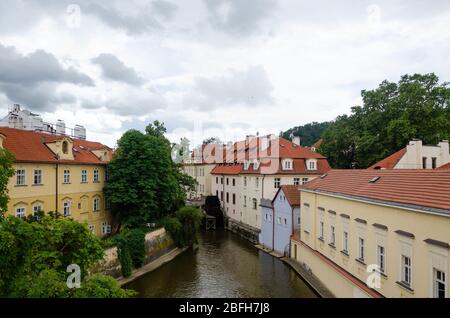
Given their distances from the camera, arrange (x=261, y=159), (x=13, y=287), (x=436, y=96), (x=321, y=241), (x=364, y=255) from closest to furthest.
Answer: (x=13, y=287) < (x=364, y=255) < (x=321, y=241) < (x=436, y=96) < (x=261, y=159)

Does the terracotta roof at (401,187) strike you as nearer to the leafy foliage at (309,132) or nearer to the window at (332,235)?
the window at (332,235)

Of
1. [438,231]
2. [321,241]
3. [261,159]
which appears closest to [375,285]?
[438,231]

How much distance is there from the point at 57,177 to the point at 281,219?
1505 cm

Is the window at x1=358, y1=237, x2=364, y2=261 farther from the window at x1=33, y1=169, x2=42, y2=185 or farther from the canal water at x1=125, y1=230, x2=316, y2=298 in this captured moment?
the window at x1=33, y1=169, x2=42, y2=185

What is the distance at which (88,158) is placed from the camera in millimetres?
Answer: 23359

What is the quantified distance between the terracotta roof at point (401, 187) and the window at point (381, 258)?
5.66ft

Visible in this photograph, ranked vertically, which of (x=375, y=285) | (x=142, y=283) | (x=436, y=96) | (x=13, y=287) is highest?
(x=436, y=96)

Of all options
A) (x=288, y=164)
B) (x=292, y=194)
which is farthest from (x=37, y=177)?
(x=288, y=164)

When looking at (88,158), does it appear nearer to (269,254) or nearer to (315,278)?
(269,254)

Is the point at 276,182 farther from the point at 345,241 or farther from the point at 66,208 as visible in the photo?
the point at 66,208

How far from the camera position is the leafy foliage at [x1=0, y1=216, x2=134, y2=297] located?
563cm

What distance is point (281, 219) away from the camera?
23188 mm

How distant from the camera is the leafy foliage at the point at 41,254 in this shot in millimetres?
5629
